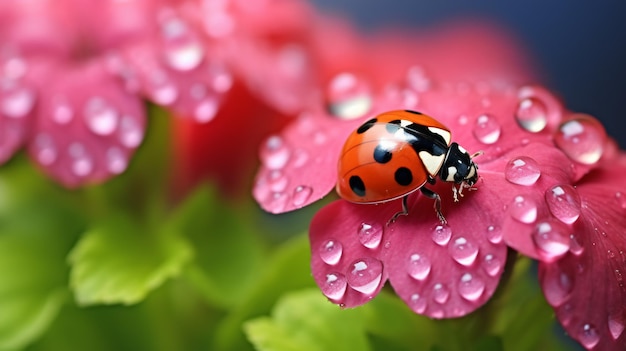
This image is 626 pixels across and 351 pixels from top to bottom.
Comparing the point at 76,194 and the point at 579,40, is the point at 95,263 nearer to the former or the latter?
the point at 76,194

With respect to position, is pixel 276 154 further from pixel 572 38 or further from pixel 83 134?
pixel 572 38

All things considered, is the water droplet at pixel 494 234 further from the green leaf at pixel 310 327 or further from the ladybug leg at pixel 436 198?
the green leaf at pixel 310 327

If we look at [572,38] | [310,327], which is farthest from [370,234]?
[572,38]

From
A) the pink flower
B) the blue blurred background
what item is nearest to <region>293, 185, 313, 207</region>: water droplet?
the pink flower

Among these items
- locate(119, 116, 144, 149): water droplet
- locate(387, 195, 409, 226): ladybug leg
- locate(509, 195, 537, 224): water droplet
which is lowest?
locate(119, 116, 144, 149): water droplet

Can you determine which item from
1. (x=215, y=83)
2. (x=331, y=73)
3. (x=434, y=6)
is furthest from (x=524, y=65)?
(x=215, y=83)

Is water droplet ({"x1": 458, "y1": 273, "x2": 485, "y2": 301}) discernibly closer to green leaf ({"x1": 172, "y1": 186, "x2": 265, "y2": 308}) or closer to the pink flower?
the pink flower
